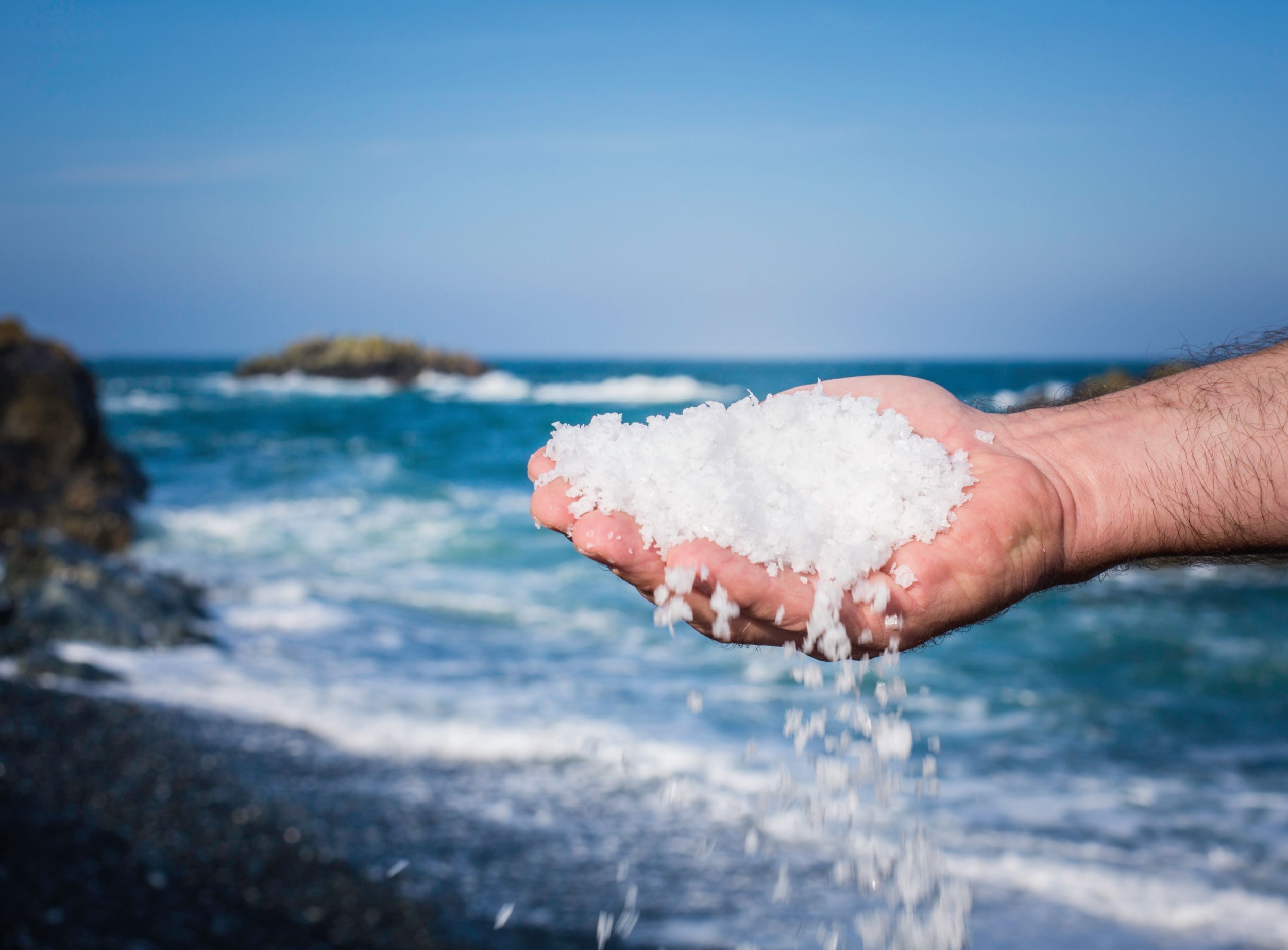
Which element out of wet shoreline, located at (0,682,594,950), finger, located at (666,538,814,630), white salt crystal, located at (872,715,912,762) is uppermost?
finger, located at (666,538,814,630)

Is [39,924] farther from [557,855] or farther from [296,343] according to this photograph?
[296,343]

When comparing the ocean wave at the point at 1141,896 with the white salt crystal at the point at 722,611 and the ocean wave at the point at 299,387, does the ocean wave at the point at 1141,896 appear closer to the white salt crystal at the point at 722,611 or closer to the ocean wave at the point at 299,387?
the white salt crystal at the point at 722,611

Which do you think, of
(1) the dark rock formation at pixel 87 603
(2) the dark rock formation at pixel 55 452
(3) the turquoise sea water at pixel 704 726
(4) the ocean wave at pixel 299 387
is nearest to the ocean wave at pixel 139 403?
(4) the ocean wave at pixel 299 387

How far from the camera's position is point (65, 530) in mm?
9078

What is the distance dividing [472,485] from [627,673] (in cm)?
949

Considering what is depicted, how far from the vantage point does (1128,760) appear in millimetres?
4895

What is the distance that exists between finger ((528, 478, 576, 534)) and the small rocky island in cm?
423

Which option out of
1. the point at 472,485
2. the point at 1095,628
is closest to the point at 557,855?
the point at 1095,628

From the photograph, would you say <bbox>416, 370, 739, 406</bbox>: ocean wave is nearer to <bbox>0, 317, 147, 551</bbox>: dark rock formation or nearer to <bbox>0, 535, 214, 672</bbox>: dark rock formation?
<bbox>0, 317, 147, 551</bbox>: dark rock formation

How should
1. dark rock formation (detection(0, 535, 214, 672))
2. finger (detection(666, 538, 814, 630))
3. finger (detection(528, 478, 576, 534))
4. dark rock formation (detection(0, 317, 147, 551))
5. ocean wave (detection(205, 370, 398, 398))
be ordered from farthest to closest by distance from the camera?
ocean wave (detection(205, 370, 398, 398)) → dark rock formation (detection(0, 317, 147, 551)) → dark rock formation (detection(0, 535, 214, 672)) → finger (detection(528, 478, 576, 534)) → finger (detection(666, 538, 814, 630))

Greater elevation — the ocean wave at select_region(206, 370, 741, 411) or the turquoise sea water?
the ocean wave at select_region(206, 370, 741, 411)

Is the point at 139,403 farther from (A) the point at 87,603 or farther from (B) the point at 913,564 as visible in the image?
(B) the point at 913,564

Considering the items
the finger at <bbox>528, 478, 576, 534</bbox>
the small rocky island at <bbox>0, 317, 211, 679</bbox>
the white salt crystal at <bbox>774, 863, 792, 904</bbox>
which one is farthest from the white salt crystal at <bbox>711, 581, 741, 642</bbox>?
the small rocky island at <bbox>0, 317, 211, 679</bbox>

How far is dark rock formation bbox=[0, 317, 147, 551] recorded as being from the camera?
366 inches
